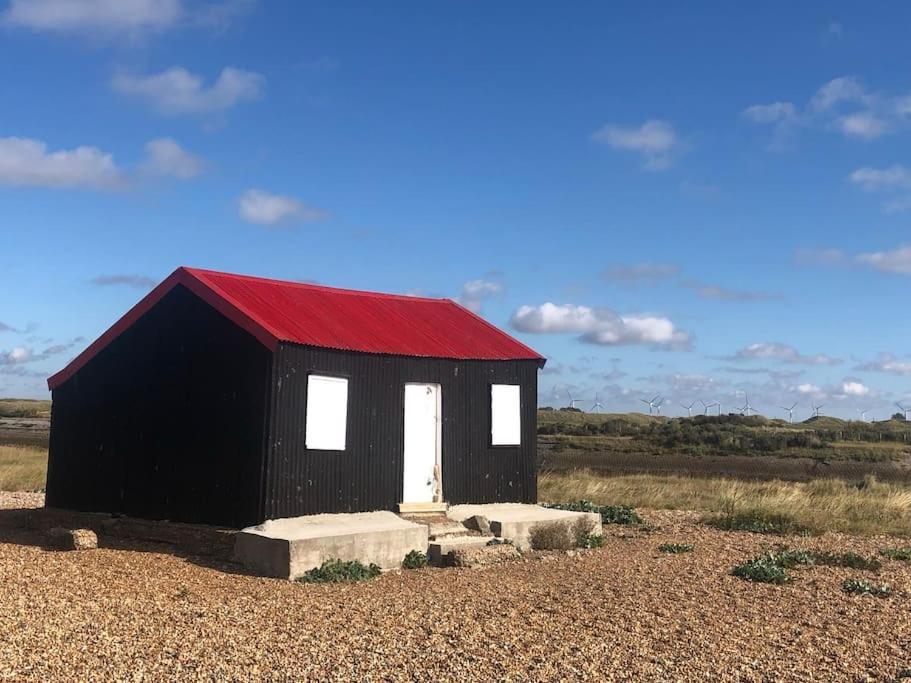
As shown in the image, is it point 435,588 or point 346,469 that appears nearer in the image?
point 435,588

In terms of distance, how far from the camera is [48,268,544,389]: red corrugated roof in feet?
45.3

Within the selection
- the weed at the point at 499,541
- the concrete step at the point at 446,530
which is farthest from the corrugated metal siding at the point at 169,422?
the weed at the point at 499,541

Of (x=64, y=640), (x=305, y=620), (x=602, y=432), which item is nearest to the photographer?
(x=64, y=640)

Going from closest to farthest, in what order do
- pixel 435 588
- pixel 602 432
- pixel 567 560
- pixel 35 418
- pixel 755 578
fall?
→ pixel 435 588 < pixel 755 578 < pixel 567 560 < pixel 602 432 < pixel 35 418

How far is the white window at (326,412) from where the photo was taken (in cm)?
1362

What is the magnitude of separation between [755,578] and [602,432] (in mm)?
54155

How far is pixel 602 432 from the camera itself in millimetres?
65125

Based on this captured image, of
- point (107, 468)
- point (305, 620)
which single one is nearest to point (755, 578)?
point (305, 620)

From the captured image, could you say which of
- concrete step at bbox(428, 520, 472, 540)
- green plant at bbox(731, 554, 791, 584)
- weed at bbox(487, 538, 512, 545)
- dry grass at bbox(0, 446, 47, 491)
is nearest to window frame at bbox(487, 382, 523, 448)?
concrete step at bbox(428, 520, 472, 540)

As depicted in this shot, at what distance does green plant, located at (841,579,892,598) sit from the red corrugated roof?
24.8ft

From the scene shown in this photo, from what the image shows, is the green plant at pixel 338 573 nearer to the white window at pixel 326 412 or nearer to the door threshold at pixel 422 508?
the white window at pixel 326 412

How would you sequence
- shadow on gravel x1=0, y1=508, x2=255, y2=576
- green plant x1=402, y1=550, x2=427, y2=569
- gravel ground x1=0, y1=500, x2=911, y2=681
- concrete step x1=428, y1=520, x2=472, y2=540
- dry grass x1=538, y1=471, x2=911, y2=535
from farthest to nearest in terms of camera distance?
dry grass x1=538, y1=471, x2=911, y2=535
concrete step x1=428, y1=520, x2=472, y2=540
shadow on gravel x1=0, y1=508, x2=255, y2=576
green plant x1=402, y1=550, x2=427, y2=569
gravel ground x1=0, y1=500, x2=911, y2=681

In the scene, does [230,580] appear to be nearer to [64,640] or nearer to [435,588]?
[435,588]

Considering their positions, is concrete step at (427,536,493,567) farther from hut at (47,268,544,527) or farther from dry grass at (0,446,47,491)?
dry grass at (0,446,47,491)
